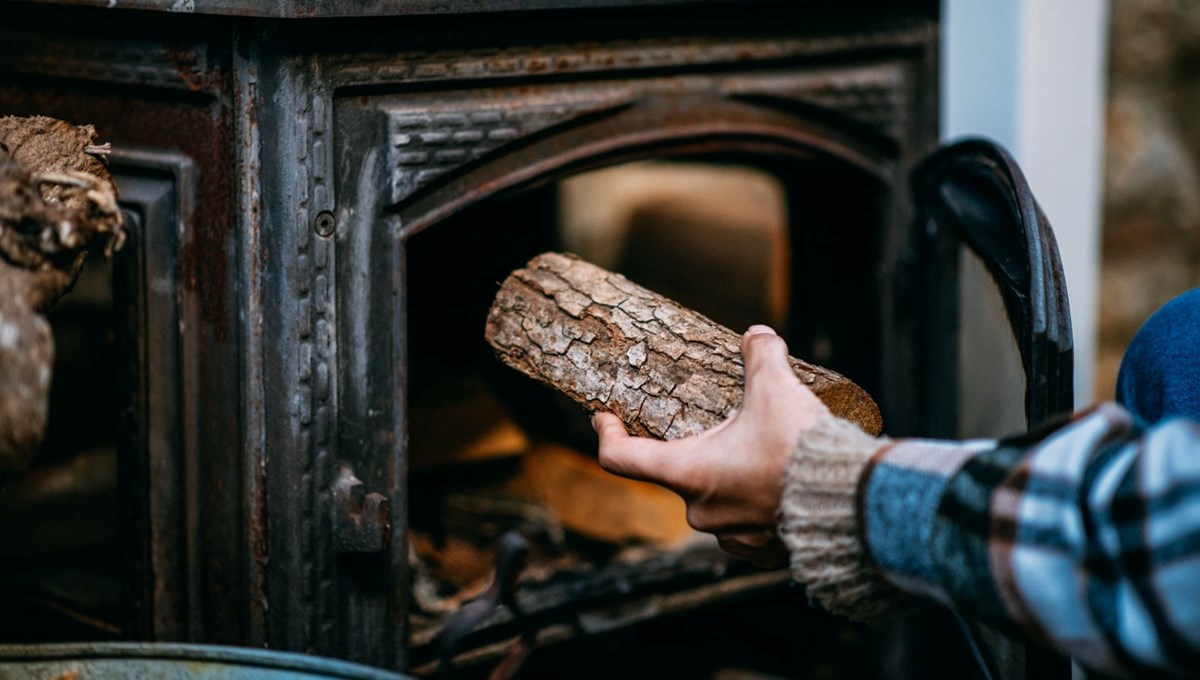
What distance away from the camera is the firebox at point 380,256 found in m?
1.26

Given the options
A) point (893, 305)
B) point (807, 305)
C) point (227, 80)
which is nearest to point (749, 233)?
point (807, 305)

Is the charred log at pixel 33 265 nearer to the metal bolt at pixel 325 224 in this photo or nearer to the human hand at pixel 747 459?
the metal bolt at pixel 325 224

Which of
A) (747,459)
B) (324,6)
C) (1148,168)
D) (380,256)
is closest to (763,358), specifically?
(747,459)

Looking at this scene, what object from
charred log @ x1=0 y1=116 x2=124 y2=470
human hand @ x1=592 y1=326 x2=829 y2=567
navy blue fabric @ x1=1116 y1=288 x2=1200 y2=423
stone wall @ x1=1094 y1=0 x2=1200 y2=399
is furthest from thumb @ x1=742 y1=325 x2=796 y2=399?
stone wall @ x1=1094 y1=0 x2=1200 y2=399

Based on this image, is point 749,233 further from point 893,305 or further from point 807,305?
point 893,305

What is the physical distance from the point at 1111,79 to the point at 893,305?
3.96ft

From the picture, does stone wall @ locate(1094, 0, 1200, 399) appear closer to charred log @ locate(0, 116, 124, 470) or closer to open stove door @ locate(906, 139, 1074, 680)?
open stove door @ locate(906, 139, 1074, 680)

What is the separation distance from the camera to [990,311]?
145 cm

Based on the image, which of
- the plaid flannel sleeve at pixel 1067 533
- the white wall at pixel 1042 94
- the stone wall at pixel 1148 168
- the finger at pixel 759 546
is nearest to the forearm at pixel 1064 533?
the plaid flannel sleeve at pixel 1067 533

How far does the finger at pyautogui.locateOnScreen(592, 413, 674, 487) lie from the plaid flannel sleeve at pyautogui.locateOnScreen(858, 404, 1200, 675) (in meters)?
0.19

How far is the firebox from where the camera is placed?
126 centimetres

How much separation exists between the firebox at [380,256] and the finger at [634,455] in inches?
11.8

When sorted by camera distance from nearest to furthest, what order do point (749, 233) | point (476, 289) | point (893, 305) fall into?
point (893, 305), point (476, 289), point (749, 233)

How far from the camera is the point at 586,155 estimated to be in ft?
4.73
